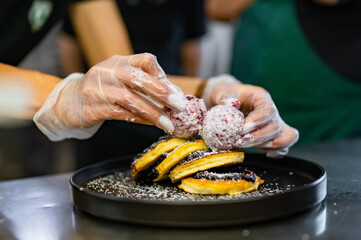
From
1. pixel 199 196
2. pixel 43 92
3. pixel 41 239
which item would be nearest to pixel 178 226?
pixel 199 196

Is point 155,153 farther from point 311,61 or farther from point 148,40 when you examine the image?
point 311,61

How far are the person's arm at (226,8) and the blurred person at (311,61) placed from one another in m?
0.25

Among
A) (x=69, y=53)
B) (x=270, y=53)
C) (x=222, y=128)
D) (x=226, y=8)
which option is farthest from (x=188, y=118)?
(x=226, y=8)

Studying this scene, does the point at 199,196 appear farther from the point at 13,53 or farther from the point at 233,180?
the point at 13,53

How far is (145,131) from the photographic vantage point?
2.93 m

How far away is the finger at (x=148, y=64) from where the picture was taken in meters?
1.33

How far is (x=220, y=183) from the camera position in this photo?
1146 mm

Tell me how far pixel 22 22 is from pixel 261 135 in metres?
1.17

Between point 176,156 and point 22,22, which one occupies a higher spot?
point 22,22

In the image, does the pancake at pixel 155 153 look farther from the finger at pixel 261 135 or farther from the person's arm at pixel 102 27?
the person's arm at pixel 102 27

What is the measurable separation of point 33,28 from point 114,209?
1201 millimetres

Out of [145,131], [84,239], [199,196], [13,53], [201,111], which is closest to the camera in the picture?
[84,239]

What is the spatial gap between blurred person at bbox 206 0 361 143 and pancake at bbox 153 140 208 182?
1790 millimetres

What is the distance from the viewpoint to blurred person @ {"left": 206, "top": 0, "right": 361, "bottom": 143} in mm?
2789
